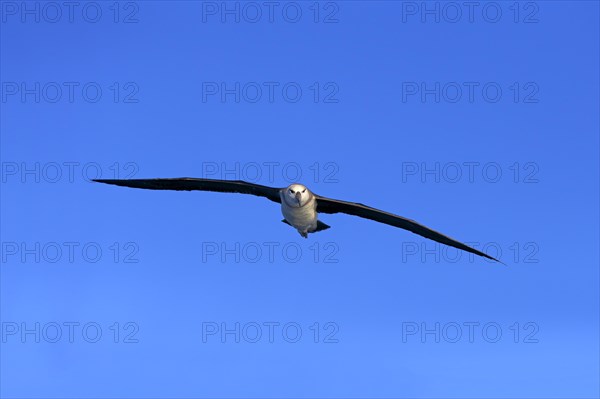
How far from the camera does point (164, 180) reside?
2530 centimetres

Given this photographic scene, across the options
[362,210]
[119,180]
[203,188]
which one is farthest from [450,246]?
[119,180]

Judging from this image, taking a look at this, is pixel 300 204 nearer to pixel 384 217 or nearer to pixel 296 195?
pixel 296 195

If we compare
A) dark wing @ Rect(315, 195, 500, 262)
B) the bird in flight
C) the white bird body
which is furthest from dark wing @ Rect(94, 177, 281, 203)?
dark wing @ Rect(315, 195, 500, 262)

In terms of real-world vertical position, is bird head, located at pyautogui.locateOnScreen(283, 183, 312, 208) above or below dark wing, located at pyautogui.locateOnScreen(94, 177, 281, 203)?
below

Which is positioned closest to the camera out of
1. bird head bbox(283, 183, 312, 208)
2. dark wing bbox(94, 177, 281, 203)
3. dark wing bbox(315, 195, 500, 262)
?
bird head bbox(283, 183, 312, 208)

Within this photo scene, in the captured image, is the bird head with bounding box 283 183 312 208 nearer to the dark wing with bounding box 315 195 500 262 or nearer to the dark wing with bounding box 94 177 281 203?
the dark wing with bounding box 94 177 281 203

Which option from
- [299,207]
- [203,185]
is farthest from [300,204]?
[203,185]

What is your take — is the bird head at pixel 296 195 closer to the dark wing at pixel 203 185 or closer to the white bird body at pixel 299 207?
the white bird body at pixel 299 207

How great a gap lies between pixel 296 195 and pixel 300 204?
271mm

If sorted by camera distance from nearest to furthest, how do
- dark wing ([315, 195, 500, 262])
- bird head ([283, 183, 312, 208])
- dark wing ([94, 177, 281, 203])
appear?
bird head ([283, 183, 312, 208]), dark wing ([315, 195, 500, 262]), dark wing ([94, 177, 281, 203])

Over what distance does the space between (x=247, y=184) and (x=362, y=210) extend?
130 inches

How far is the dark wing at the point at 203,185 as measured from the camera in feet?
81.4

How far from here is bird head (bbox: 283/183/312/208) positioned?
2356 centimetres

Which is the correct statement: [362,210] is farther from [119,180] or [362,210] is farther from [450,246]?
[119,180]
